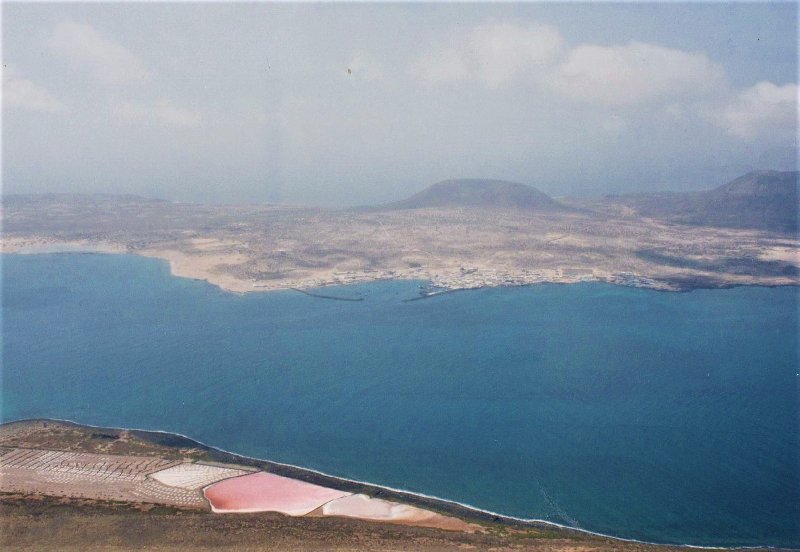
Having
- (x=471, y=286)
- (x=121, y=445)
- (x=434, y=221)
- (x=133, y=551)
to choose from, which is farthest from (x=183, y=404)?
(x=434, y=221)

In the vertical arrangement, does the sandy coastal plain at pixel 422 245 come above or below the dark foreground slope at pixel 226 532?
above

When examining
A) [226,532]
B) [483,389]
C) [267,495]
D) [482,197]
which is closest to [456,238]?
[482,197]

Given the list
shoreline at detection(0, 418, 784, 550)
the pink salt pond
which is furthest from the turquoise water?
the pink salt pond

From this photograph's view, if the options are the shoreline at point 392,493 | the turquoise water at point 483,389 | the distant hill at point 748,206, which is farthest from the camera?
the distant hill at point 748,206

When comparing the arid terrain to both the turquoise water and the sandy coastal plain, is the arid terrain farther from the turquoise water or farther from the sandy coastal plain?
the turquoise water

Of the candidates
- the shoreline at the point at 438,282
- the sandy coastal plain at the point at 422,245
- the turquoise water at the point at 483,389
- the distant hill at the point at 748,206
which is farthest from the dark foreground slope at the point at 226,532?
the distant hill at the point at 748,206

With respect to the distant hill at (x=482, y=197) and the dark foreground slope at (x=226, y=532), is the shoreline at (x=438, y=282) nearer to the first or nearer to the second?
the dark foreground slope at (x=226, y=532)
